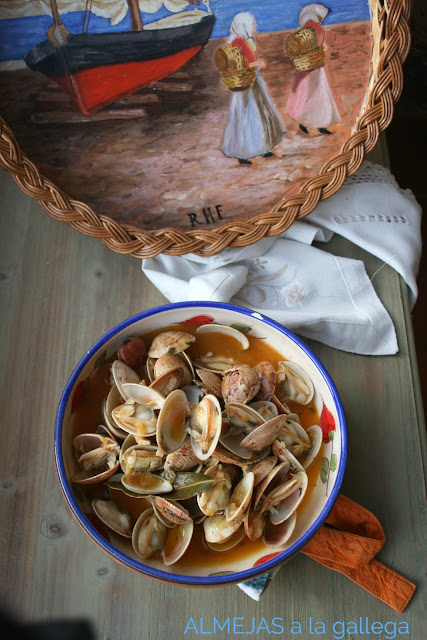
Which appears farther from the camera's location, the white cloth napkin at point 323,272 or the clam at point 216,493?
the white cloth napkin at point 323,272

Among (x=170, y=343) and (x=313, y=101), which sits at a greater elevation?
(x=313, y=101)

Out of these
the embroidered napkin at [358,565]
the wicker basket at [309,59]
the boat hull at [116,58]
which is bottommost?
the embroidered napkin at [358,565]

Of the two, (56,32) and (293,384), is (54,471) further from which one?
(56,32)

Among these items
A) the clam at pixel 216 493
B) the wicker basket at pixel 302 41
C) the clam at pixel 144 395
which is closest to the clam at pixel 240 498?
the clam at pixel 216 493

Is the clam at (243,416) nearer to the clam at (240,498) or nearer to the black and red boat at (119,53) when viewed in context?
the clam at (240,498)

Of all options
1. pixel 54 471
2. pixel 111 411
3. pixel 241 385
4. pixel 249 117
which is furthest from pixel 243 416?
pixel 249 117

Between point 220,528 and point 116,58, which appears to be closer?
point 220,528

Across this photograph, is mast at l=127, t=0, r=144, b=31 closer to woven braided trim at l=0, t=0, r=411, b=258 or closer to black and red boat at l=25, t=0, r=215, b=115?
black and red boat at l=25, t=0, r=215, b=115
